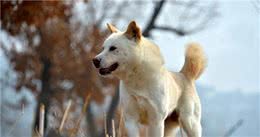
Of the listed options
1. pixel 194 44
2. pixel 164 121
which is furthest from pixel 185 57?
pixel 164 121

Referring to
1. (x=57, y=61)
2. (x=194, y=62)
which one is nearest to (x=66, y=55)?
(x=57, y=61)

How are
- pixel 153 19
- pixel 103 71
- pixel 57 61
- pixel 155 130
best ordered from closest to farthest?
pixel 103 71, pixel 155 130, pixel 153 19, pixel 57 61

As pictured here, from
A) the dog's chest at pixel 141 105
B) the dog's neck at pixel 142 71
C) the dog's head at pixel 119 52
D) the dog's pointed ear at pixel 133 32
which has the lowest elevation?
the dog's chest at pixel 141 105

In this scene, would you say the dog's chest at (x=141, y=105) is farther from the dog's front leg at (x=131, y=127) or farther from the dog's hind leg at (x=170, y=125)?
the dog's hind leg at (x=170, y=125)

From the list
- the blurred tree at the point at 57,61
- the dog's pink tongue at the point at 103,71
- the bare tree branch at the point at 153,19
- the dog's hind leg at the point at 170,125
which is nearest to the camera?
the dog's pink tongue at the point at 103,71

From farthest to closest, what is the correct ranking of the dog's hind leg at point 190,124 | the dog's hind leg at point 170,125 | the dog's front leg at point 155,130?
1. the dog's hind leg at point 170,125
2. the dog's hind leg at point 190,124
3. the dog's front leg at point 155,130

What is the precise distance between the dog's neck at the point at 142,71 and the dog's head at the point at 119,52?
0.17 ft

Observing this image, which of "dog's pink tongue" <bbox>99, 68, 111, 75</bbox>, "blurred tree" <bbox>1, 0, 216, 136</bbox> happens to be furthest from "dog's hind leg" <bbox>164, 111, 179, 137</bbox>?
"blurred tree" <bbox>1, 0, 216, 136</bbox>

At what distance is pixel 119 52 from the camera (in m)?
6.38

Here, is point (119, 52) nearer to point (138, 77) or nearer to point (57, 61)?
point (138, 77)

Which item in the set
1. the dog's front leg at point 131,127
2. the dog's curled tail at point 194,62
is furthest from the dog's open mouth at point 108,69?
the dog's curled tail at point 194,62

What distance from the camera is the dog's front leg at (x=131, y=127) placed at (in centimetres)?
648

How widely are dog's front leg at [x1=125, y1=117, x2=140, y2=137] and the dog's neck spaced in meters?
0.32

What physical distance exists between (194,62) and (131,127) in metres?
1.36
